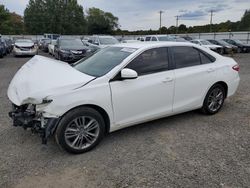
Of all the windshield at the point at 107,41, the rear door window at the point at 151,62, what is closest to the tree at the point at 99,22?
the windshield at the point at 107,41

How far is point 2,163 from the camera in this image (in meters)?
3.32

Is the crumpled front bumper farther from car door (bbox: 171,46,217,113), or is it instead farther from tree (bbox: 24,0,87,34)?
tree (bbox: 24,0,87,34)

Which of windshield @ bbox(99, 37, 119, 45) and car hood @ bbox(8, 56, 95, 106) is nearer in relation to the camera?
car hood @ bbox(8, 56, 95, 106)

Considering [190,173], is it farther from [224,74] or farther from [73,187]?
[224,74]

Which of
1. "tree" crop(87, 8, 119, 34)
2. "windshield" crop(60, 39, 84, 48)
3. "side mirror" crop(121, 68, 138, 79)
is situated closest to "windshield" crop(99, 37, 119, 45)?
"windshield" crop(60, 39, 84, 48)

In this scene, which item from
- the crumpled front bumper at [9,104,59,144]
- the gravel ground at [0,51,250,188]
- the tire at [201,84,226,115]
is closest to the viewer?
the gravel ground at [0,51,250,188]

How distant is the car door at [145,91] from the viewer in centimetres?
376

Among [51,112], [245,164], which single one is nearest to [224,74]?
[245,164]

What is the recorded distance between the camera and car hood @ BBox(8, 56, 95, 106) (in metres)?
3.30

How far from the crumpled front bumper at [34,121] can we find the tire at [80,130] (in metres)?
0.11

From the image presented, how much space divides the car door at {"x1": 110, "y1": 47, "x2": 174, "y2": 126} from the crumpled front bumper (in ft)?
3.19

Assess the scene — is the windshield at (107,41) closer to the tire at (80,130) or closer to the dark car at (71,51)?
the dark car at (71,51)

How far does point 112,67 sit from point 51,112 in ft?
3.93

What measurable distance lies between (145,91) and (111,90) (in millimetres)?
625
